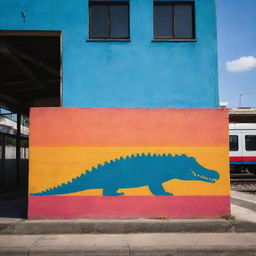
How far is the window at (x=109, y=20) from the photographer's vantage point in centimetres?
895

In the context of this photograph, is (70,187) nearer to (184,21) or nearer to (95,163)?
(95,163)

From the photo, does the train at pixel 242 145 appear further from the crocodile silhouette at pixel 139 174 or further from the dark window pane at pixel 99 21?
the dark window pane at pixel 99 21

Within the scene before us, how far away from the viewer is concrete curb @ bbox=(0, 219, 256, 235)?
7.49 m

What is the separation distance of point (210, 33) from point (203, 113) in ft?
8.47

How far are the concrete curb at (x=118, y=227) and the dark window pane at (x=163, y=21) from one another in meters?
5.68

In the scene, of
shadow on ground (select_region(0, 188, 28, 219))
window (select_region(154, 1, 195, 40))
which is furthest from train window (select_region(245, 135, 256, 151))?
shadow on ground (select_region(0, 188, 28, 219))

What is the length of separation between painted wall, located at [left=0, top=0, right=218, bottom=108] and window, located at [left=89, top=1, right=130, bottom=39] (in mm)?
261

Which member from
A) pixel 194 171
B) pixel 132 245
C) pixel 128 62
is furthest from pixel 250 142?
pixel 132 245

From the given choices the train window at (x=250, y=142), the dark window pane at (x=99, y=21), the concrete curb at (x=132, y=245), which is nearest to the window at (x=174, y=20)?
the dark window pane at (x=99, y=21)

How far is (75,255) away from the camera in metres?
6.07

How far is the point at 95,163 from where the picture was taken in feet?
27.1

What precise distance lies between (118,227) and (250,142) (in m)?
15.8

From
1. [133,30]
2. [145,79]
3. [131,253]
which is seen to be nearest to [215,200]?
[131,253]

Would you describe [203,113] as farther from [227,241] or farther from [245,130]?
[245,130]
